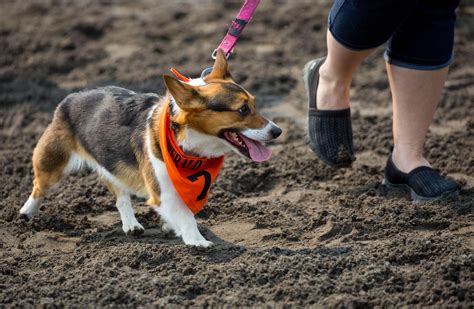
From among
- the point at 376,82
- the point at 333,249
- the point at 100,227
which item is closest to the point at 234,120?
the point at 333,249

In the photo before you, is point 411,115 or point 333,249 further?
point 411,115

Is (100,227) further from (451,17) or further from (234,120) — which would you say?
(451,17)

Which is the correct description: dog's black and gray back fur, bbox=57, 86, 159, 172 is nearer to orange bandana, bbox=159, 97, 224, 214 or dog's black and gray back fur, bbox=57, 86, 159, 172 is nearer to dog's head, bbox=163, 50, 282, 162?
orange bandana, bbox=159, 97, 224, 214

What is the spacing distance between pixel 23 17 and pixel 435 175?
19.9ft

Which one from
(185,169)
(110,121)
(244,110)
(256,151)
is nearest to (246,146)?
(256,151)

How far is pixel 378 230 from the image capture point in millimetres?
4273

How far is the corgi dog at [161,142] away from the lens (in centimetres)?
400

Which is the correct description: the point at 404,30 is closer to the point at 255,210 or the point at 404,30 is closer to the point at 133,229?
the point at 255,210

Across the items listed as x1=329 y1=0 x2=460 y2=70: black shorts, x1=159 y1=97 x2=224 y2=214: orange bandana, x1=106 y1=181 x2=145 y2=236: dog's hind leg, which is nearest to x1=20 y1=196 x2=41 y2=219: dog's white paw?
x1=106 y1=181 x2=145 y2=236: dog's hind leg

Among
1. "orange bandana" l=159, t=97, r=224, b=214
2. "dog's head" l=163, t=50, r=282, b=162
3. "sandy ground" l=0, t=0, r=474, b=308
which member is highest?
"dog's head" l=163, t=50, r=282, b=162

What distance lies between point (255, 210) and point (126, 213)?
0.81m

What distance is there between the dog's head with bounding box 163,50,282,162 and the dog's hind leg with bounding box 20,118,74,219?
104 centimetres

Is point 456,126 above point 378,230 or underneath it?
underneath

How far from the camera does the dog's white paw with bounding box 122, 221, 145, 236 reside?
4.50 m
